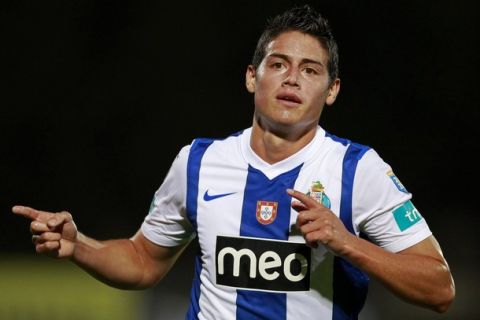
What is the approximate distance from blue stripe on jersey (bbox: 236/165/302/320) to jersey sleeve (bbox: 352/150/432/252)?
20 cm

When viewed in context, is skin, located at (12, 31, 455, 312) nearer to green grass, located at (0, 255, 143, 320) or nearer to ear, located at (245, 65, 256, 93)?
ear, located at (245, 65, 256, 93)

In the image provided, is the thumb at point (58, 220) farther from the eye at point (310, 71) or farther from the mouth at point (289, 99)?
the eye at point (310, 71)

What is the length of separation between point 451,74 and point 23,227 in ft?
8.73

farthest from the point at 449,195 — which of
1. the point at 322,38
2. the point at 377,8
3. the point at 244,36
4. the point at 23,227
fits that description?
the point at 322,38

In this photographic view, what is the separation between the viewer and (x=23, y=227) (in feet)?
16.4

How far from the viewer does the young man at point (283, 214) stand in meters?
2.41

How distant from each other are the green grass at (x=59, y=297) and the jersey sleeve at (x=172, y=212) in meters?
1.68

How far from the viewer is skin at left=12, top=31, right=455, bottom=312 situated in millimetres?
2225

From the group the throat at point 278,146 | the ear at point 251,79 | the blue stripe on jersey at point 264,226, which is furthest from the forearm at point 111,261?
the ear at point 251,79

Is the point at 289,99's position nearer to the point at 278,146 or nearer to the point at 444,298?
the point at 278,146

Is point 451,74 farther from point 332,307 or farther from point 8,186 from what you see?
point 332,307

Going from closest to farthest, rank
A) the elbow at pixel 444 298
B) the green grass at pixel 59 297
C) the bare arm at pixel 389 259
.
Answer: the bare arm at pixel 389 259 < the elbow at pixel 444 298 < the green grass at pixel 59 297

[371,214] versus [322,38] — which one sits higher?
[322,38]

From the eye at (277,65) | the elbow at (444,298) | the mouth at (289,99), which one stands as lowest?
the elbow at (444,298)
